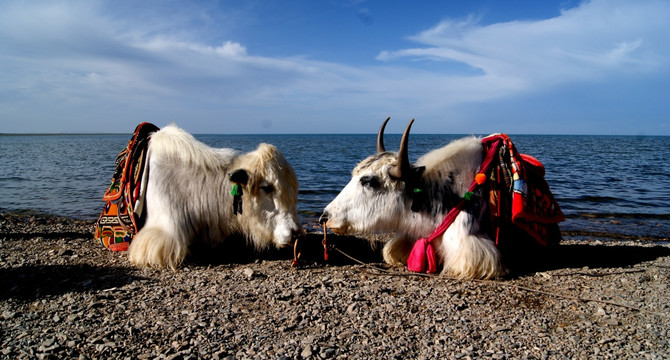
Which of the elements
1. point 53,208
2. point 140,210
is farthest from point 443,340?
point 53,208

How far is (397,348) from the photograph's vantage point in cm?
232

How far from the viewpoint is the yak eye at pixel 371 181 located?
3.64 metres

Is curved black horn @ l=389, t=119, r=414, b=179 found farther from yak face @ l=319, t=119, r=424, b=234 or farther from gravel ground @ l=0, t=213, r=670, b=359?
gravel ground @ l=0, t=213, r=670, b=359

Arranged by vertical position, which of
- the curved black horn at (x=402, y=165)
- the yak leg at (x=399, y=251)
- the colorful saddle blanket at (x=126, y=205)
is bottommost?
the yak leg at (x=399, y=251)

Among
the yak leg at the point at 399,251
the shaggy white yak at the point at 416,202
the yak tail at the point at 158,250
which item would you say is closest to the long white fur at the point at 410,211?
the shaggy white yak at the point at 416,202

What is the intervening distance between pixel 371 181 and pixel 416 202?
0.42m

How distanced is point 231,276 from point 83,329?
122 cm

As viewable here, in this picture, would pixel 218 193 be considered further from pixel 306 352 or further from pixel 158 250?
pixel 306 352

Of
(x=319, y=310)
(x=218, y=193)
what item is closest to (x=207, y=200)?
(x=218, y=193)

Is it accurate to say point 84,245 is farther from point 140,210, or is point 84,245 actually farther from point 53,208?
point 53,208

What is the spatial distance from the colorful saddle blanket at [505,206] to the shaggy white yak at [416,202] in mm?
83

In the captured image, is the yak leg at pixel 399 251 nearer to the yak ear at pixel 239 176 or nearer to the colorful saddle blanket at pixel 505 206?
the colorful saddle blanket at pixel 505 206

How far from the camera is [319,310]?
2.82 metres

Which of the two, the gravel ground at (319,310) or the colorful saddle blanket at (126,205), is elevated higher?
the colorful saddle blanket at (126,205)
